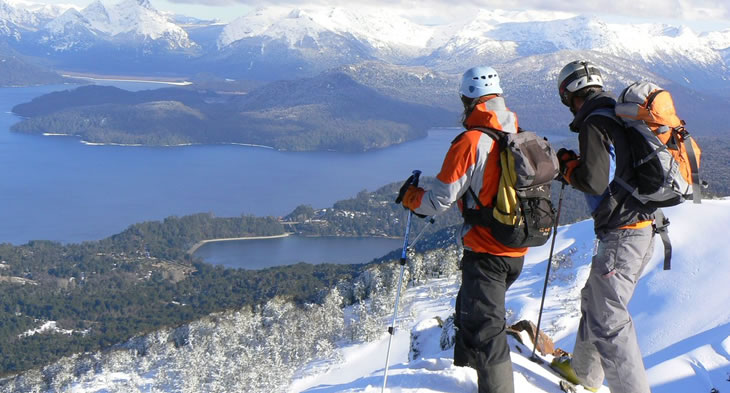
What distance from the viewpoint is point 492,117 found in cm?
522

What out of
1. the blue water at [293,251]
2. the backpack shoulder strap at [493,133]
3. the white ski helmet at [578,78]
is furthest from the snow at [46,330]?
the backpack shoulder strap at [493,133]

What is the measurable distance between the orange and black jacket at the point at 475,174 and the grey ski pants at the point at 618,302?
93cm

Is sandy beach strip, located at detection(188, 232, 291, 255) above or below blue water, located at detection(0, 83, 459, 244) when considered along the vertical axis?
below

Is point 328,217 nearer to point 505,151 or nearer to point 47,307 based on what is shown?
point 47,307

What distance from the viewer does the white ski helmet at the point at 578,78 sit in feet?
19.3

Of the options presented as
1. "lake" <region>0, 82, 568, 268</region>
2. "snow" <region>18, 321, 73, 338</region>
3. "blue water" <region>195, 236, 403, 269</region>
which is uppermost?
"lake" <region>0, 82, 568, 268</region>

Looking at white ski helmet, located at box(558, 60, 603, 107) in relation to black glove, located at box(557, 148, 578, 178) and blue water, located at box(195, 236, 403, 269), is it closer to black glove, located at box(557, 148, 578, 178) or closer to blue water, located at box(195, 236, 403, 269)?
black glove, located at box(557, 148, 578, 178)

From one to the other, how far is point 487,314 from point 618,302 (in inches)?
51.9

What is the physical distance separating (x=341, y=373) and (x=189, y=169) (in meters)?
163

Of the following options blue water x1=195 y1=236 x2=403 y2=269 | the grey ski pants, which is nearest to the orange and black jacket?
the grey ski pants

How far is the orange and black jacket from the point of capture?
5.04 metres

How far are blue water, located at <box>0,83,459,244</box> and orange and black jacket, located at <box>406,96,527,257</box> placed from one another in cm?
12606

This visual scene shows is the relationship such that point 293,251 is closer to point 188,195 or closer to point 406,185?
point 188,195

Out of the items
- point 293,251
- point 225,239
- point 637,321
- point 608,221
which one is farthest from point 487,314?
point 225,239
